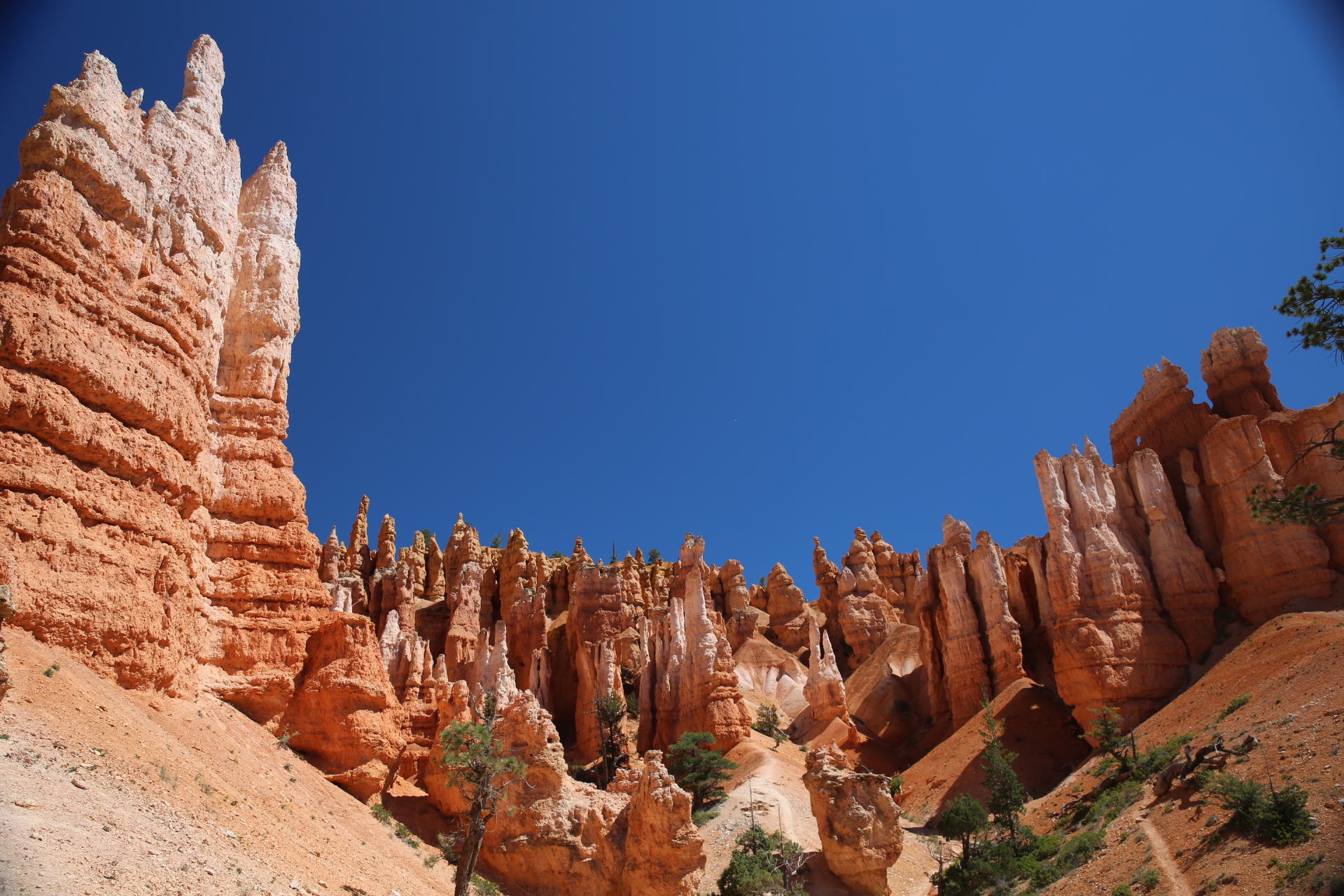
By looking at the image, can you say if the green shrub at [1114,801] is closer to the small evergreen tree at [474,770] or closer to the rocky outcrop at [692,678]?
the rocky outcrop at [692,678]

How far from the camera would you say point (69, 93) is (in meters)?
21.1

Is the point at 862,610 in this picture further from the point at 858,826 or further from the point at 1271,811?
the point at 1271,811

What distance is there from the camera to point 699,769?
39.1m

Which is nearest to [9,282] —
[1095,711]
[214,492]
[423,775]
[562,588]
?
[214,492]

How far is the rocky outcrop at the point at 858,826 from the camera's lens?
2864cm

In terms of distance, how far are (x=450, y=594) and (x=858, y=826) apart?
40.6 metres

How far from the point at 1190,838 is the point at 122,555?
3097 cm

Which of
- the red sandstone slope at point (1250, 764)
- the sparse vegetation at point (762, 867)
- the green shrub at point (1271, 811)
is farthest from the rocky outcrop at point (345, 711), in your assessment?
the green shrub at point (1271, 811)

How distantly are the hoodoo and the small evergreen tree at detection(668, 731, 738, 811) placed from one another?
38 cm

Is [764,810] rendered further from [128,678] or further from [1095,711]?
[128,678]

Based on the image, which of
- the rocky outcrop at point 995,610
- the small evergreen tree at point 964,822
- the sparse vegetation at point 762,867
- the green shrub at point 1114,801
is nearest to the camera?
the sparse vegetation at point 762,867

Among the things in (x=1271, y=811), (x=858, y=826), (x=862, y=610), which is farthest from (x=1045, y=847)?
(x=862, y=610)

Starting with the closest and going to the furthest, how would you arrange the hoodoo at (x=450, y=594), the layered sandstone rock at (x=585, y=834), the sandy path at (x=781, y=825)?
the hoodoo at (x=450, y=594)
the layered sandstone rock at (x=585, y=834)
the sandy path at (x=781, y=825)

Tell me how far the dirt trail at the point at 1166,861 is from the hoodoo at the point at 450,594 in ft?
27.0
